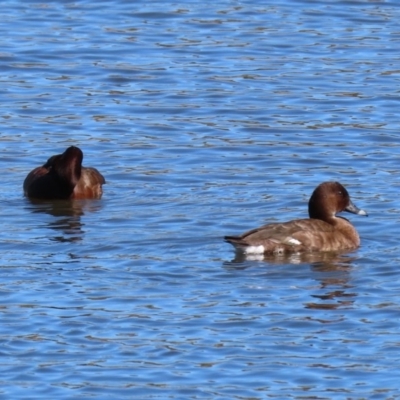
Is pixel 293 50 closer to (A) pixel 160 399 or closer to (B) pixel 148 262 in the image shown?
(B) pixel 148 262

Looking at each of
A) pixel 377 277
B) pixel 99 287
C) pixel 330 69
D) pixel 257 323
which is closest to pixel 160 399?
pixel 257 323

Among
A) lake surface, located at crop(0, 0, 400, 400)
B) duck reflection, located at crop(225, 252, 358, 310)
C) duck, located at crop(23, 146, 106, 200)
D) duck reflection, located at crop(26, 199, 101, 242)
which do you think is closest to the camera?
lake surface, located at crop(0, 0, 400, 400)

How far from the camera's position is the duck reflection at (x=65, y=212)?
13.5 meters

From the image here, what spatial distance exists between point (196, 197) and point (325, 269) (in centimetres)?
261

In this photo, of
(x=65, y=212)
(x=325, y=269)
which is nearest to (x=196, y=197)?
(x=65, y=212)

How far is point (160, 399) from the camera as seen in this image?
930 centimetres

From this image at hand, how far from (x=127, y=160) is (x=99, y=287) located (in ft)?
15.9

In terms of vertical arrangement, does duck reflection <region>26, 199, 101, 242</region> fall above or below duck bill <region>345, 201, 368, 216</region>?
below

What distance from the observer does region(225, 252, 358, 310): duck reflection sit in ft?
37.3

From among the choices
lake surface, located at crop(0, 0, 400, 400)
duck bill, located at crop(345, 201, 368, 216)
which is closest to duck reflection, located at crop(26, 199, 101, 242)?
lake surface, located at crop(0, 0, 400, 400)

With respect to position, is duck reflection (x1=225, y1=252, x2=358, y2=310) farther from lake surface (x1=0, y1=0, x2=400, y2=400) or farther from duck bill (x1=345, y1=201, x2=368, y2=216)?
duck bill (x1=345, y1=201, x2=368, y2=216)

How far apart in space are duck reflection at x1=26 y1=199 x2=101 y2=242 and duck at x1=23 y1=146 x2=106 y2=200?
3.0 inches

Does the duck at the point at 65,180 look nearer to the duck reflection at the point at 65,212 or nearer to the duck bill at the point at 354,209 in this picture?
the duck reflection at the point at 65,212

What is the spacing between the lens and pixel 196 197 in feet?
48.0
